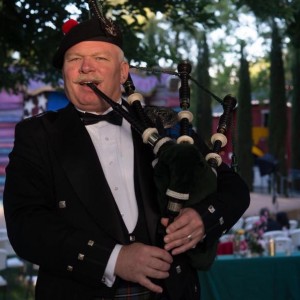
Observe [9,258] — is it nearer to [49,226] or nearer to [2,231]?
[2,231]

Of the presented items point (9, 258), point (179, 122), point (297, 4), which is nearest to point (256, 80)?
point (9, 258)

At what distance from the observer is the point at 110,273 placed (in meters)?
1.52

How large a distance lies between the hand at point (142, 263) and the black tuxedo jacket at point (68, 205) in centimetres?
5

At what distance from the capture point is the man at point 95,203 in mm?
1516

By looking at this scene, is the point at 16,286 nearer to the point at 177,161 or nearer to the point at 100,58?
the point at 100,58

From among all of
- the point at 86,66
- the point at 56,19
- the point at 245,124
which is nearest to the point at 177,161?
the point at 86,66

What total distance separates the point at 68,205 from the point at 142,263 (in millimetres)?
294

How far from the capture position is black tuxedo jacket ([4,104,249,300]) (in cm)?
152

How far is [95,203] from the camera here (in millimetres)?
1636

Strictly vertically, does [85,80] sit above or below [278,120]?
below

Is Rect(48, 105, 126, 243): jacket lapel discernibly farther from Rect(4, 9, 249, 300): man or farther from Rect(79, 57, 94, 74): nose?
Rect(79, 57, 94, 74): nose

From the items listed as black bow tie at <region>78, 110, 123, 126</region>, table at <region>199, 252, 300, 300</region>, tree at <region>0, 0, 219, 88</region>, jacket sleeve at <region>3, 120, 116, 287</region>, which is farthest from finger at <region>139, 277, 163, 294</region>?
table at <region>199, 252, 300, 300</region>

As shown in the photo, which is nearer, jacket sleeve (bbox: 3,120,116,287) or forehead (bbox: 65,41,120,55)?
jacket sleeve (bbox: 3,120,116,287)

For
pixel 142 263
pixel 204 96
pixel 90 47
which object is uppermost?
pixel 204 96
